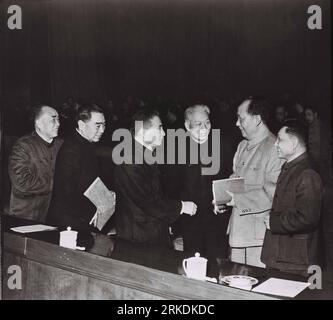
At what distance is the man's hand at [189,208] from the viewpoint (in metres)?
2.90

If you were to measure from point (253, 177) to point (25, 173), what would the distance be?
5.14 feet

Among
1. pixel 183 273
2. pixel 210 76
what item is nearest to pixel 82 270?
pixel 183 273

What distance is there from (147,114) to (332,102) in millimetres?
1123

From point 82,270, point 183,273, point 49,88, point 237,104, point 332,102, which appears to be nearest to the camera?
point 183,273

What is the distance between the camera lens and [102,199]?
3.02 meters

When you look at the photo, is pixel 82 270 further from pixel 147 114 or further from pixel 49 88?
pixel 49 88

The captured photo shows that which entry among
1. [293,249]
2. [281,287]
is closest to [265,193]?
[293,249]

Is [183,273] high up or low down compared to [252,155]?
down

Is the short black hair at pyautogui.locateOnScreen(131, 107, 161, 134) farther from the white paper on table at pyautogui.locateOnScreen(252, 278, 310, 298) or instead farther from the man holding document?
the white paper on table at pyautogui.locateOnScreen(252, 278, 310, 298)

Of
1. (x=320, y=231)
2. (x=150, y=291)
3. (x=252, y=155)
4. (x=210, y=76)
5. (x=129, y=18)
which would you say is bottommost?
(x=150, y=291)

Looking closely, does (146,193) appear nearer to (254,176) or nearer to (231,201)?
(231,201)

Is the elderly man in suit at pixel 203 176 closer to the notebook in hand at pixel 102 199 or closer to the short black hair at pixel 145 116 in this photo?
the short black hair at pixel 145 116

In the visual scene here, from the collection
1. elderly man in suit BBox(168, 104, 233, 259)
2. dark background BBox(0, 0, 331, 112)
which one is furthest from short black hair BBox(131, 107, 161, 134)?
elderly man in suit BBox(168, 104, 233, 259)
